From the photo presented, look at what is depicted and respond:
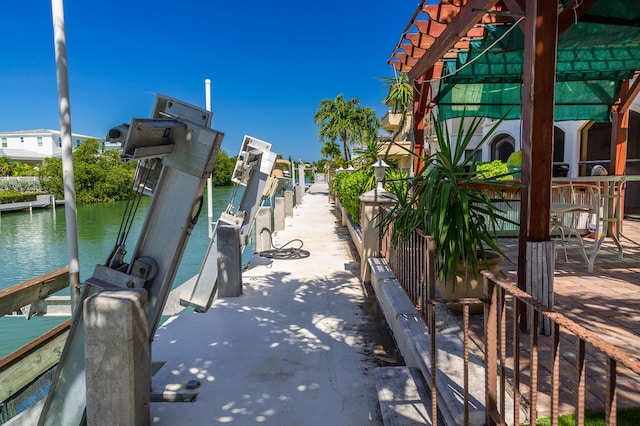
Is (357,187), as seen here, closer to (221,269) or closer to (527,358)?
(221,269)

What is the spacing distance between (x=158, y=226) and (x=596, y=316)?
11.5 feet

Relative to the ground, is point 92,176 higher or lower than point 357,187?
higher

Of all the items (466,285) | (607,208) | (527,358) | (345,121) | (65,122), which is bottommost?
(527,358)

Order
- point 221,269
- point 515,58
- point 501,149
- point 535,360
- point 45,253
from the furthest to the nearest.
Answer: point 501,149 < point 45,253 < point 515,58 < point 221,269 < point 535,360

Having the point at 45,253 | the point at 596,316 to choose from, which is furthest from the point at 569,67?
the point at 45,253

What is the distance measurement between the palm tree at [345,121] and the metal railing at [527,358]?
38.8 m

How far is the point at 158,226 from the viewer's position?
114 inches

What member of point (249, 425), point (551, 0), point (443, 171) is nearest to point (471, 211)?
point (443, 171)

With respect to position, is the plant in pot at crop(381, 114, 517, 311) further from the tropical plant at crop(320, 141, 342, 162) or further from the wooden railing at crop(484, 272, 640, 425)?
the tropical plant at crop(320, 141, 342, 162)

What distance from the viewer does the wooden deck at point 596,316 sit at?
89.3 inches

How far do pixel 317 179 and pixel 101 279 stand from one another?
54.9 m

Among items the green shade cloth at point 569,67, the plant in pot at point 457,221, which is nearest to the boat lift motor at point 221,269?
the plant in pot at point 457,221

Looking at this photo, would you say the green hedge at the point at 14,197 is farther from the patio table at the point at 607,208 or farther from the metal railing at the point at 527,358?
the patio table at the point at 607,208

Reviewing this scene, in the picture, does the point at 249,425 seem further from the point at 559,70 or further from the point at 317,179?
the point at 317,179
